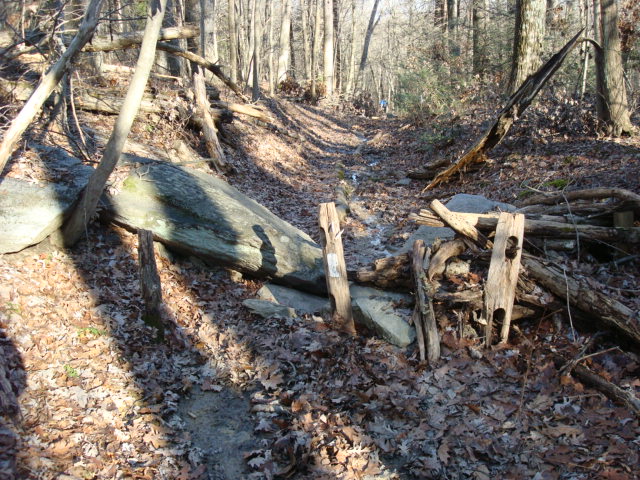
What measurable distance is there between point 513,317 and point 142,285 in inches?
186

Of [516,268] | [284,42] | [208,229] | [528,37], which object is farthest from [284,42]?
[516,268]

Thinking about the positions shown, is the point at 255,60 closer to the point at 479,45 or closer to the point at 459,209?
the point at 479,45

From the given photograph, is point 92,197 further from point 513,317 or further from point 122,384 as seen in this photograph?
point 513,317

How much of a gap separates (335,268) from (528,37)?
31.4 feet

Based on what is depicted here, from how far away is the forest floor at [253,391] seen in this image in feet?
13.7

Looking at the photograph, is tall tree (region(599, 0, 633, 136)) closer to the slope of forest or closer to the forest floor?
the slope of forest

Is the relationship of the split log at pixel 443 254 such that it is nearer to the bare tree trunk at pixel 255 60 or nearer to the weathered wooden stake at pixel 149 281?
the weathered wooden stake at pixel 149 281

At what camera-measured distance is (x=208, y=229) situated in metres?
7.34

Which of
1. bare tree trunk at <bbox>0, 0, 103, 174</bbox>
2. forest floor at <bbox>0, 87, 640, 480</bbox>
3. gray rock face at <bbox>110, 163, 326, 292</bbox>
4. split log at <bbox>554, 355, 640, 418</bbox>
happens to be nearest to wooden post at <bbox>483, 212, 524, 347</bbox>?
forest floor at <bbox>0, 87, 640, 480</bbox>

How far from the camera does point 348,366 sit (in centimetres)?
555

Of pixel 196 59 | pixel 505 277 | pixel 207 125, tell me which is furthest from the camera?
pixel 207 125

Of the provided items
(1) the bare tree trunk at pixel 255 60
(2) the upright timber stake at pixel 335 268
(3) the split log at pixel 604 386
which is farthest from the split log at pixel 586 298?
(1) the bare tree trunk at pixel 255 60

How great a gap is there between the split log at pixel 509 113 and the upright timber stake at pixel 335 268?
649 cm

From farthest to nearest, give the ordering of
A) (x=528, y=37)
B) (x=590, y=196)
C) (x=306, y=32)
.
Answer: (x=306, y=32), (x=528, y=37), (x=590, y=196)
